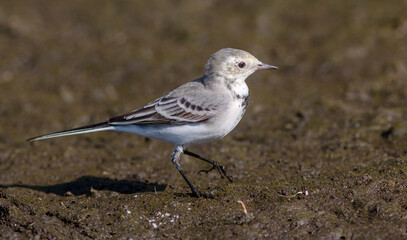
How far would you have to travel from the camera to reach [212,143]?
913cm

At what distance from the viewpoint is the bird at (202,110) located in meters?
6.60

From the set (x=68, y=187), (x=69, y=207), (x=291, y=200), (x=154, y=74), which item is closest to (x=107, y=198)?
(x=69, y=207)

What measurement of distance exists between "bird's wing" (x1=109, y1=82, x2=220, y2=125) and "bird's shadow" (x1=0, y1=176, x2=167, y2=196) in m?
1.00

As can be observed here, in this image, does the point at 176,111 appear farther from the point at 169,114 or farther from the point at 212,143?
the point at 212,143

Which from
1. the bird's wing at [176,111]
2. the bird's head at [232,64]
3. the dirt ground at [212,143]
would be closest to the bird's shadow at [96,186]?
the dirt ground at [212,143]

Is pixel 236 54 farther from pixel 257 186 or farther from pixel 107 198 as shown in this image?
pixel 107 198

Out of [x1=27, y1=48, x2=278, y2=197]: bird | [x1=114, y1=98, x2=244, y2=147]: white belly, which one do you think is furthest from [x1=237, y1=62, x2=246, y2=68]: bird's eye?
[x1=114, y1=98, x2=244, y2=147]: white belly

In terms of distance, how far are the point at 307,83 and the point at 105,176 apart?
5.14m

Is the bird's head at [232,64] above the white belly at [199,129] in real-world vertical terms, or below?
above

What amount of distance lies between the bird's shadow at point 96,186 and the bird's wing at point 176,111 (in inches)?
39.2

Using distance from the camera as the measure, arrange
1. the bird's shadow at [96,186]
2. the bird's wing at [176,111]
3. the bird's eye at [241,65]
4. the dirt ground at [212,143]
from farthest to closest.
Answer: the bird's shadow at [96,186] → the bird's eye at [241,65] → the bird's wing at [176,111] → the dirt ground at [212,143]

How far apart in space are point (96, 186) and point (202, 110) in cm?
205

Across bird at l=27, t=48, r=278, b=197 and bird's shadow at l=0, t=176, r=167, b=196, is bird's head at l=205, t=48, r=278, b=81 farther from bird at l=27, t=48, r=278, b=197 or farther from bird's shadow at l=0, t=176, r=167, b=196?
bird's shadow at l=0, t=176, r=167, b=196

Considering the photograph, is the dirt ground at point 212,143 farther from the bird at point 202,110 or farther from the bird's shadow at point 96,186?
the bird at point 202,110
